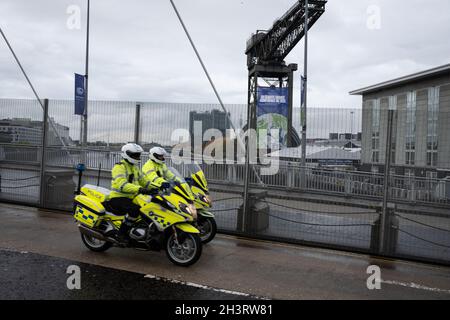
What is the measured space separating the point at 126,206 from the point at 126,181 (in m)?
0.41

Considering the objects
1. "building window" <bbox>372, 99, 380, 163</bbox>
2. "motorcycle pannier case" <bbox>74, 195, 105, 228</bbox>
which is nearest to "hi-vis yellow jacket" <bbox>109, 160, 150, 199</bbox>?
"motorcycle pannier case" <bbox>74, 195, 105, 228</bbox>

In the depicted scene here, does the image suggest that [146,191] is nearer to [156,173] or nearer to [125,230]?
[125,230]

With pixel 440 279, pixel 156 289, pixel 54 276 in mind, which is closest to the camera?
pixel 156 289

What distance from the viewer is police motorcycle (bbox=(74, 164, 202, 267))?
19.7 feet

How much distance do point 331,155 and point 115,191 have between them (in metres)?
3.95

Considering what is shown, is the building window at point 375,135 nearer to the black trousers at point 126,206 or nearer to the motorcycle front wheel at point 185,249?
the motorcycle front wheel at point 185,249

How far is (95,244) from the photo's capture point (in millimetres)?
6930

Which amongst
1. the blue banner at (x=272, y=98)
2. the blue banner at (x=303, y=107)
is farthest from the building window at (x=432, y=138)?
the blue banner at (x=272, y=98)

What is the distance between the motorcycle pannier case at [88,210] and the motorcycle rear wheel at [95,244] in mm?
385

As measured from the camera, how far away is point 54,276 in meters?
5.50

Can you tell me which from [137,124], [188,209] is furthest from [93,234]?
[137,124]
